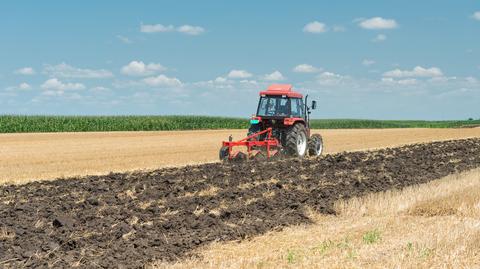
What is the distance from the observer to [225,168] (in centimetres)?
1664

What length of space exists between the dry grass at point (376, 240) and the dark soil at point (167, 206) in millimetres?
423

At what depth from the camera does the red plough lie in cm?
1830

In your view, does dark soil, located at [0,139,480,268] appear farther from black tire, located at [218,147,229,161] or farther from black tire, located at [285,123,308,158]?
black tire, located at [218,147,229,161]

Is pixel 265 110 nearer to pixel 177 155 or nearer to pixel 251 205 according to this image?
pixel 177 155

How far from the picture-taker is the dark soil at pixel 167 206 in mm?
7598

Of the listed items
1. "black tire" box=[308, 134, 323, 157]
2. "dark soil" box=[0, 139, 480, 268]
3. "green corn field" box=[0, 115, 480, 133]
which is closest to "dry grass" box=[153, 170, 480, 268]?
"dark soil" box=[0, 139, 480, 268]

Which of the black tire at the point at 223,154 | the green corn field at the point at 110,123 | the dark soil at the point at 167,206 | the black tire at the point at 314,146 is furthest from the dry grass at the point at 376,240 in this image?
the green corn field at the point at 110,123

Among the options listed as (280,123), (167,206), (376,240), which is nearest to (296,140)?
(280,123)

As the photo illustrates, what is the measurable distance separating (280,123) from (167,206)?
31.6 ft

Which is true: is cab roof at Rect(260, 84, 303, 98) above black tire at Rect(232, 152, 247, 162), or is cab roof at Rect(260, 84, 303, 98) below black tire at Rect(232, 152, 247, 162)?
above

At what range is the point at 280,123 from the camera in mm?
19672

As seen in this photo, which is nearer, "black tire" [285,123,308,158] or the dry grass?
the dry grass

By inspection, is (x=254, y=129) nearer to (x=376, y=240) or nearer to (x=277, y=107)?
(x=277, y=107)

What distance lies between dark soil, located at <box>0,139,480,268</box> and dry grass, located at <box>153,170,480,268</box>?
0.42m
